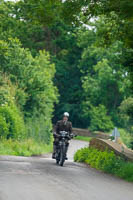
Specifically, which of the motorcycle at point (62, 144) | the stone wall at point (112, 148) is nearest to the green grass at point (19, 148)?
the stone wall at point (112, 148)

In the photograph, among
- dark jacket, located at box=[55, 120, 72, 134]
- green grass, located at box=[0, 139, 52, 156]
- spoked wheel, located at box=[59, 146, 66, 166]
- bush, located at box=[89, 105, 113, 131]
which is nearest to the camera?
spoked wheel, located at box=[59, 146, 66, 166]

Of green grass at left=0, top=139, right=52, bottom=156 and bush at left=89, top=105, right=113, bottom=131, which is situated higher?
bush at left=89, top=105, right=113, bottom=131

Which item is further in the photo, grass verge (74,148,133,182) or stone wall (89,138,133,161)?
stone wall (89,138,133,161)

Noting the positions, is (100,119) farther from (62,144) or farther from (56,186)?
(56,186)

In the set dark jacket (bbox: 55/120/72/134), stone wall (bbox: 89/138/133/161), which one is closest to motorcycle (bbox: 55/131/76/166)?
dark jacket (bbox: 55/120/72/134)

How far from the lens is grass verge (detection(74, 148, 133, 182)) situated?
14.2 m

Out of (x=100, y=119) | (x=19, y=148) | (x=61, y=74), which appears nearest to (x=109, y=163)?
(x=19, y=148)

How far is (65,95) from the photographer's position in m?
66.8

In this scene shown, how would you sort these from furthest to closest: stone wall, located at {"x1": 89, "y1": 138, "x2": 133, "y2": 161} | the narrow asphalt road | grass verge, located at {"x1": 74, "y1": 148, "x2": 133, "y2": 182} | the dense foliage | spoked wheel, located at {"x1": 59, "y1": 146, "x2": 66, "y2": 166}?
the dense foliage → spoked wheel, located at {"x1": 59, "y1": 146, "x2": 66, "y2": 166} → stone wall, located at {"x1": 89, "y1": 138, "x2": 133, "y2": 161} → grass verge, located at {"x1": 74, "y1": 148, "x2": 133, "y2": 182} → the narrow asphalt road

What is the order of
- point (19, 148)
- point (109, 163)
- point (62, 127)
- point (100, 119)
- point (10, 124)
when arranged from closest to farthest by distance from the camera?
point (109, 163) → point (62, 127) → point (19, 148) → point (10, 124) → point (100, 119)

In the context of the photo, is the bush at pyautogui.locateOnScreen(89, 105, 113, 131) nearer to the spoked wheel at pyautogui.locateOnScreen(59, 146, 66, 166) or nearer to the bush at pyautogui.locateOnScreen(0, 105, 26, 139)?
the bush at pyautogui.locateOnScreen(0, 105, 26, 139)

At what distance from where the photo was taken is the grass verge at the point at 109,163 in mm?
14227

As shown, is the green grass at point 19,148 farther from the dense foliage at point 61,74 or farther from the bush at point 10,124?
the dense foliage at point 61,74

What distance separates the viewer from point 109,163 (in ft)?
51.3
